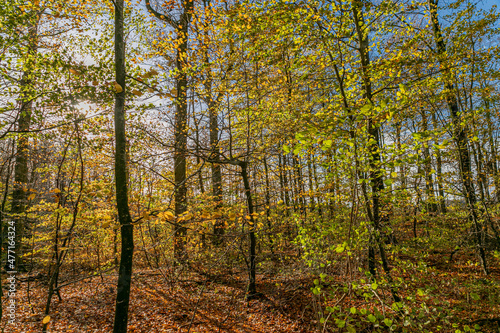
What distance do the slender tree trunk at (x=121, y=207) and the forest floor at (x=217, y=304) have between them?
6.34 ft

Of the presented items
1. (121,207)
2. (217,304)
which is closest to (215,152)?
(121,207)

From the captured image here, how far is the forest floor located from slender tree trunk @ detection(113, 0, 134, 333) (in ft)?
6.34

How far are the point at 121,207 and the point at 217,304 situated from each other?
184 inches

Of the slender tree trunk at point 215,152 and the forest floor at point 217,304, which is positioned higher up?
the slender tree trunk at point 215,152

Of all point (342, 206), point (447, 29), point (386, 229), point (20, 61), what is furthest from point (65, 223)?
point (447, 29)

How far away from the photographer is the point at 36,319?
16.9ft

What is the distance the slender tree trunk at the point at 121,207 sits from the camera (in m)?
2.57

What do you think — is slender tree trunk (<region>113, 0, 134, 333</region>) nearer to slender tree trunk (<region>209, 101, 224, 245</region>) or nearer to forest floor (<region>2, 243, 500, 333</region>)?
slender tree trunk (<region>209, 101, 224, 245</region>)

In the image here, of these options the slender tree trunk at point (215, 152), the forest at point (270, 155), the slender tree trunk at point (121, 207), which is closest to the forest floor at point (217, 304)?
the forest at point (270, 155)

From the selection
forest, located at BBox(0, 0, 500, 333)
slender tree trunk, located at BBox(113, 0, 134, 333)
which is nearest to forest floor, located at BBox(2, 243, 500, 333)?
forest, located at BBox(0, 0, 500, 333)

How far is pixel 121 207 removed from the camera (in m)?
2.65

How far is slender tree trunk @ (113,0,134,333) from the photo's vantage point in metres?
2.57

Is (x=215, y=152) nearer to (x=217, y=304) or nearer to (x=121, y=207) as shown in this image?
(x=121, y=207)

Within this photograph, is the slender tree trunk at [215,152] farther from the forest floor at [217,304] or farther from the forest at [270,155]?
the forest floor at [217,304]
